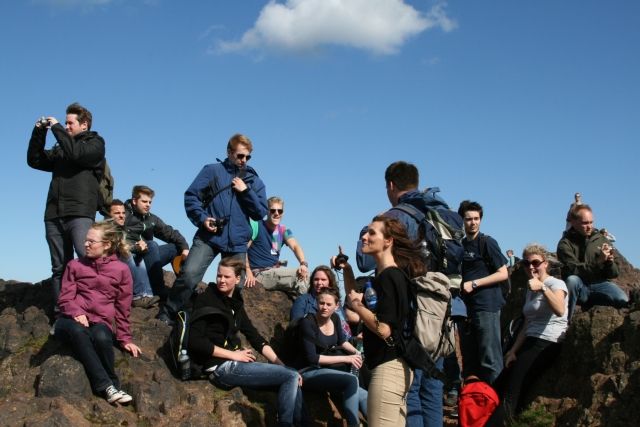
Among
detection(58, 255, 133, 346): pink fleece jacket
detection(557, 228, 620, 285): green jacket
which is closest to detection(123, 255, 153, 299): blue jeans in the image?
detection(58, 255, 133, 346): pink fleece jacket

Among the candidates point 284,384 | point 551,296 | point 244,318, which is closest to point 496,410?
point 551,296

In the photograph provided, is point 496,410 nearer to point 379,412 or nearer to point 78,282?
point 379,412

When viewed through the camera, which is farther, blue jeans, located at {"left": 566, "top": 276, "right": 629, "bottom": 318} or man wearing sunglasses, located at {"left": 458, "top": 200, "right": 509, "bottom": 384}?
blue jeans, located at {"left": 566, "top": 276, "right": 629, "bottom": 318}

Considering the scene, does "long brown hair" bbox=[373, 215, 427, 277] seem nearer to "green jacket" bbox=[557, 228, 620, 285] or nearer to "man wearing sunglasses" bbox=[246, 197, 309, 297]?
"green jacket" bbox=[557, 228, 620, 285]

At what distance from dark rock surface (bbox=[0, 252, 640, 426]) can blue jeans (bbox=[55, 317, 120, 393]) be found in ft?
0.44

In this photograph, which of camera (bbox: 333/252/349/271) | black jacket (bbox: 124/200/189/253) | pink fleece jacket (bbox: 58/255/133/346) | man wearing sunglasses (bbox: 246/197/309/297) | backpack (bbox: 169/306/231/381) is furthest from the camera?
man wearing sunglasses (bbox: 246/197/309/297)

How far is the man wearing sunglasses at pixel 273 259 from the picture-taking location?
12.1m

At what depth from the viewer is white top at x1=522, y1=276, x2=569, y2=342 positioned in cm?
975

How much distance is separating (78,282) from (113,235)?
0.69m

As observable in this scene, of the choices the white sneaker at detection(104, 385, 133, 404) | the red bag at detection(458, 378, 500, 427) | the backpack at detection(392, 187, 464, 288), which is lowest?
the red bag at detection(458, 378, 500, 427)

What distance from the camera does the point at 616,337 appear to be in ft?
32.0

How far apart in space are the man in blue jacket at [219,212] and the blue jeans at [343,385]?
2.08m

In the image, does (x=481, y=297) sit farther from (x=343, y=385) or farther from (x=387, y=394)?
(x=387, y=394)

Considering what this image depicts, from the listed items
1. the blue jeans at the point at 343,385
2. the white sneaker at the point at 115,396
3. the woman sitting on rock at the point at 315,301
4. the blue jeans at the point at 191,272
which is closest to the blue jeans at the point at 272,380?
the blue jeans at the point at 343,385
